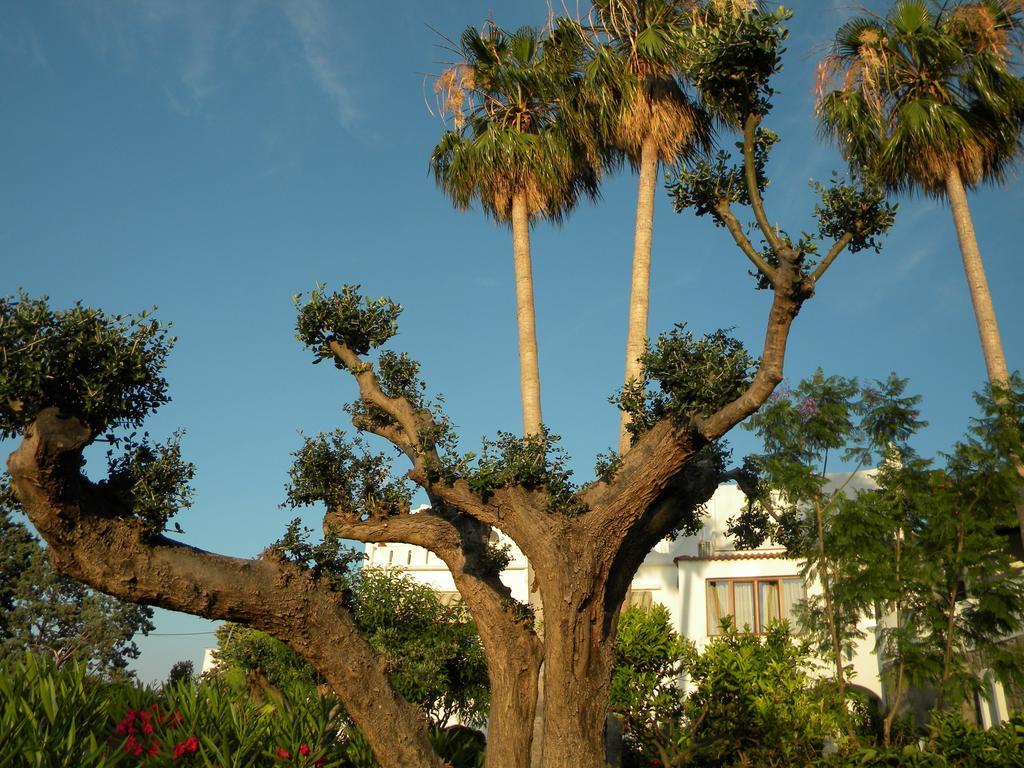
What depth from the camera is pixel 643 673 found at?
15.5 meters

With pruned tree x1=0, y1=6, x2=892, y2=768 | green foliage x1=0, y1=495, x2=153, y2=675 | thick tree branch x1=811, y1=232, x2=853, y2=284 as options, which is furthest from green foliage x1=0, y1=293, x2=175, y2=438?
green foliage x1=0, y1=495, x2=153, y2=675

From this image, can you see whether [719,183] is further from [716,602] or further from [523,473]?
[716,602]

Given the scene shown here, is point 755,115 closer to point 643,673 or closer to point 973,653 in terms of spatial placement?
point 643,673

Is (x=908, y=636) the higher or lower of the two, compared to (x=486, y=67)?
lower

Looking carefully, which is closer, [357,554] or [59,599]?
[357,554]

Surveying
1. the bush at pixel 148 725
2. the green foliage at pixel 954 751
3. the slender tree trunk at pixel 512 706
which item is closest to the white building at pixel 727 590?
the green foliage at pixel 954 751

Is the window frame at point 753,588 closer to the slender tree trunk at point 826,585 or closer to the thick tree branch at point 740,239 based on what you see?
the slender tree trunk at point 826,585

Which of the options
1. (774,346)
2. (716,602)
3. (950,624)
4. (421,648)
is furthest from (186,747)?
(716,602)

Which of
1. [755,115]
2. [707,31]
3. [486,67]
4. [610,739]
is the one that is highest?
[486,67]

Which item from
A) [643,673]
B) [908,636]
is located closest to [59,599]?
[643,673]

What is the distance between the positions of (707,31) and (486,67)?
8366 mm

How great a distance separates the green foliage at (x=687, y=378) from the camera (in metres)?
9.95

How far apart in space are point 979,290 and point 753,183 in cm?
1030

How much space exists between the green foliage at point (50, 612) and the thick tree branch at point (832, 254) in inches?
1721
